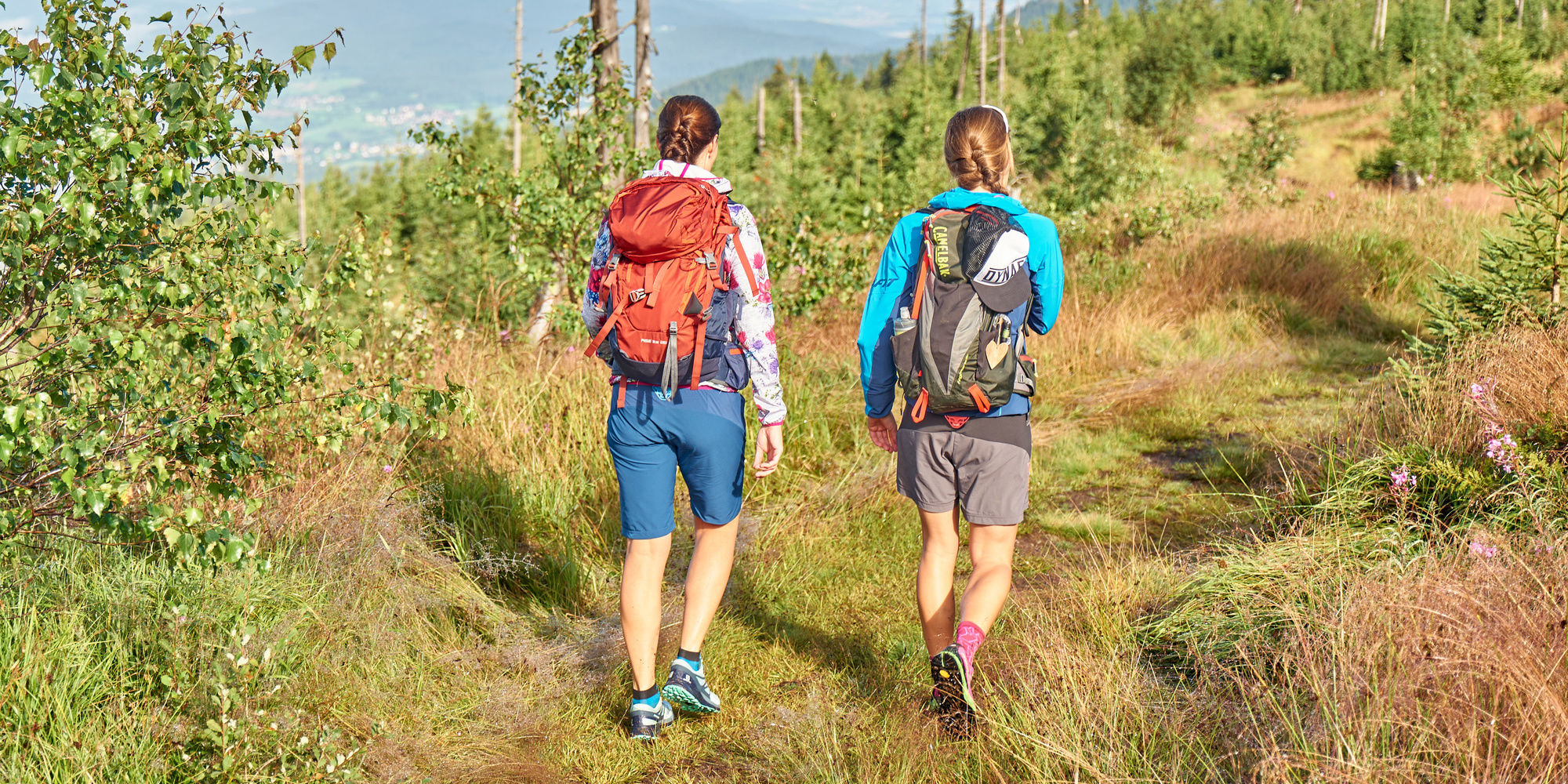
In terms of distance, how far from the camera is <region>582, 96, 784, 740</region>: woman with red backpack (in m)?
2.73

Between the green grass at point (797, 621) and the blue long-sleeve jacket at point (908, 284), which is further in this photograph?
the blue long-sleeve jacket at point (908, 284)

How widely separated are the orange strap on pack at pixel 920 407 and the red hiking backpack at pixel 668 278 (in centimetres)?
57

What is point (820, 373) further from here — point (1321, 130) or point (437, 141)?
point (1321, 130)

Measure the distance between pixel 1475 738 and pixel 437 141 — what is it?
20.9 feet

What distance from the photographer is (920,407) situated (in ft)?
9.09

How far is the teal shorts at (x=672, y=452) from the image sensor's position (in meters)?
2.83

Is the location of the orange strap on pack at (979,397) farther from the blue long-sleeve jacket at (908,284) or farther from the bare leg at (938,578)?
the bare leg at (938,578)

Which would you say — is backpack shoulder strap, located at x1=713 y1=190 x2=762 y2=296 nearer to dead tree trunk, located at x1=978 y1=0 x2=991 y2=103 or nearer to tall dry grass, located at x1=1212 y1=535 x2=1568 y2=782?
tall dry grass, located at x1=1212 y1=535 x2=1568 y2=782

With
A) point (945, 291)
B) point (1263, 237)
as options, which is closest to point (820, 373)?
point (945, 291)

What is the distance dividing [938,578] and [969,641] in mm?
236

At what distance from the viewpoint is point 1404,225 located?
10438 millimetres

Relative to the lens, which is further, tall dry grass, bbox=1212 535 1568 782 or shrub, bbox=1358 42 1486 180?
shrub, bbox=1358 42 1486 180

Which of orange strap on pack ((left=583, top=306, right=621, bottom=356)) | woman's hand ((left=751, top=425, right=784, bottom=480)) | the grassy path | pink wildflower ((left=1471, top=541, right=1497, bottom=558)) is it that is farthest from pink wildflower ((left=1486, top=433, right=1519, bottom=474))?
orange strap on pack ((left=583, top=306, right=621, bottom=356))

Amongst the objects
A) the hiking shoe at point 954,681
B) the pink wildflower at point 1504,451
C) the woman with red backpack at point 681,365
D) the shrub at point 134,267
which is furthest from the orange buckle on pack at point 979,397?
the pink wildflower at point 1504,451
